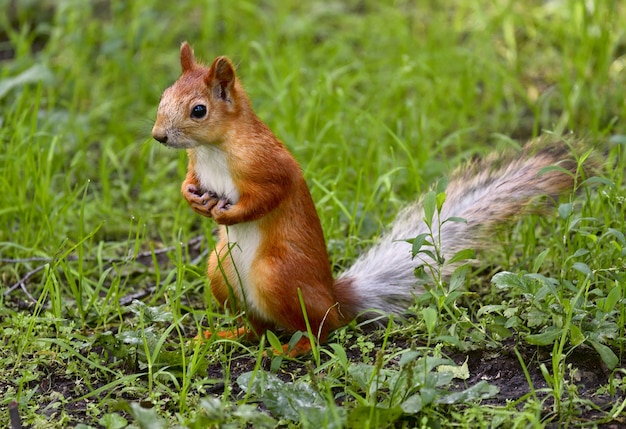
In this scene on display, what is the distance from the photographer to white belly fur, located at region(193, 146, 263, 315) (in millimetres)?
2652

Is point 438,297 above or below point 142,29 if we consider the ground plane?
below

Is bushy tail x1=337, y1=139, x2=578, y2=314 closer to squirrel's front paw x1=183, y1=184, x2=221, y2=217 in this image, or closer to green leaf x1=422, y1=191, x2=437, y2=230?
green leaf x1=422, y1=191, x2=437, y2=230

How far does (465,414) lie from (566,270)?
0.84 m

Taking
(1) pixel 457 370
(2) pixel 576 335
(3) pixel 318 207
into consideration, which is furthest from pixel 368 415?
(3) pixel 318 207

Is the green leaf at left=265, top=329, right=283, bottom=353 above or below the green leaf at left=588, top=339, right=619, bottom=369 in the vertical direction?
above

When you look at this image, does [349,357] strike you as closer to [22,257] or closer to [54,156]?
[22,257]

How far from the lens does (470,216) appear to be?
9.46ft

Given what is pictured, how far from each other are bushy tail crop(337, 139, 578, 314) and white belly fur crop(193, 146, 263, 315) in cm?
31

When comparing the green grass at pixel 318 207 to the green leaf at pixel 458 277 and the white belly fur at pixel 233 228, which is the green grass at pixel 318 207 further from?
the white belly fur at pixel 233 228

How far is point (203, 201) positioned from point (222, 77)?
1.15ft

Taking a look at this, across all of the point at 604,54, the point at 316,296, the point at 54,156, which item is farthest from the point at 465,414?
the point at 604,54

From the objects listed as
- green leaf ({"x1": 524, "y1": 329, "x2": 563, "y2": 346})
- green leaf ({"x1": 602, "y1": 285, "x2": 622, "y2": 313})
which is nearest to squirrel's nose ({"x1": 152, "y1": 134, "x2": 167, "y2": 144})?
green leaf ({"x1": 524, "y1": 329, "x2": 563, "y2": 346})

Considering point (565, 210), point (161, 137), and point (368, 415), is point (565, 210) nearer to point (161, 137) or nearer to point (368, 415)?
point (368, 415)

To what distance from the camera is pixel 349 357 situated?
274 centimetres
